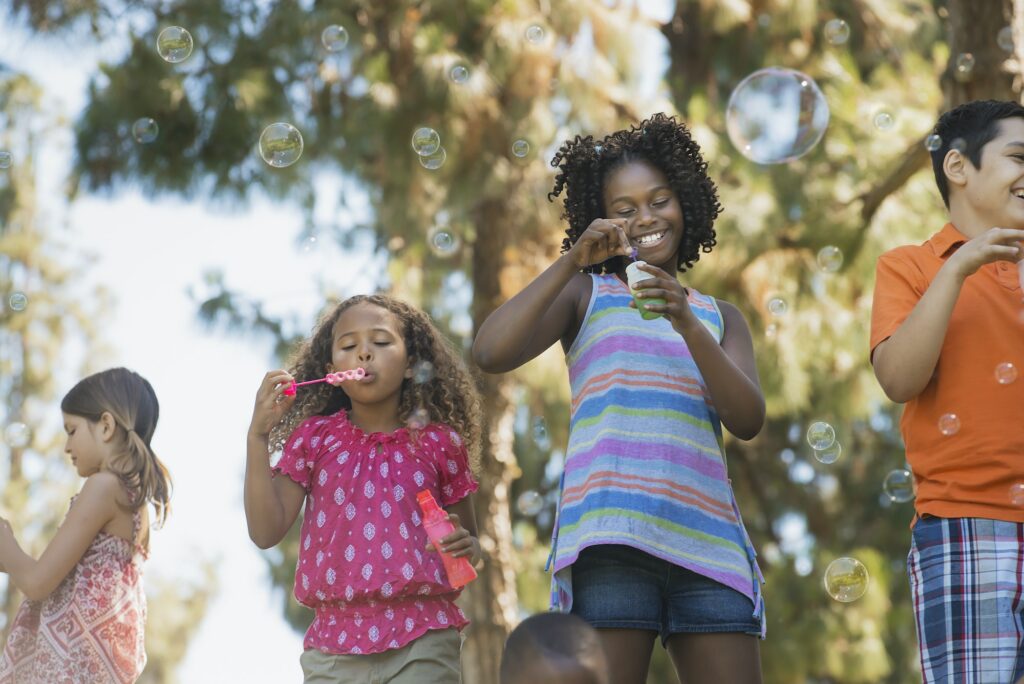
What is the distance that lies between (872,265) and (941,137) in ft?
12.5

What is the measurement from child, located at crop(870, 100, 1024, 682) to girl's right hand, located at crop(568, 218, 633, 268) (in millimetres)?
494

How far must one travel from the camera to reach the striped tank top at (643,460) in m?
2.39

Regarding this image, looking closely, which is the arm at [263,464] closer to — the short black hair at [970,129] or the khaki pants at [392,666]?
the khaki pants at [392,666]

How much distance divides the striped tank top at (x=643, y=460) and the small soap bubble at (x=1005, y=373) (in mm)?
498

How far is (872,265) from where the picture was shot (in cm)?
651

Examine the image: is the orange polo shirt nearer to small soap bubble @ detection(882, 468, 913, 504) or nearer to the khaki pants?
small soap bubble @ detection(882, 468, 913, 504)

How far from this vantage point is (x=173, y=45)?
475 cm

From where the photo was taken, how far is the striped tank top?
2395 mm


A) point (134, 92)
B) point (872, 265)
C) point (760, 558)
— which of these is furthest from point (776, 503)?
point (134, 92)

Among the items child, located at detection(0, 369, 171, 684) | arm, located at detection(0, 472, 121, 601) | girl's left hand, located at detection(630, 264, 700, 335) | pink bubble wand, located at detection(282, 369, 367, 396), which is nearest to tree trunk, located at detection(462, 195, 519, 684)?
child, located at detection(0, 369, 171, 684)

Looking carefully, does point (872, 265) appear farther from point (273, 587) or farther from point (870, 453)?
point (273, 587)

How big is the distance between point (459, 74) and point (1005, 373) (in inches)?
149

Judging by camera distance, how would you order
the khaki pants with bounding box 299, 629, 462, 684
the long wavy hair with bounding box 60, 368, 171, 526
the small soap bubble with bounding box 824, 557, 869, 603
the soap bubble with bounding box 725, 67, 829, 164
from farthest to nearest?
1. the soap bubble with bounding box 725, 67, 829, 164
2. the long wavy hair with bounding box 60, 368, 171, 526
3. the small soap bubble with bounding box 824, 557, 869, 603
4. the khaki pants with bounding box 299, 629, 462, 684

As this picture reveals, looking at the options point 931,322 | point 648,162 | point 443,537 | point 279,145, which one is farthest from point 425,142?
point 931,322
